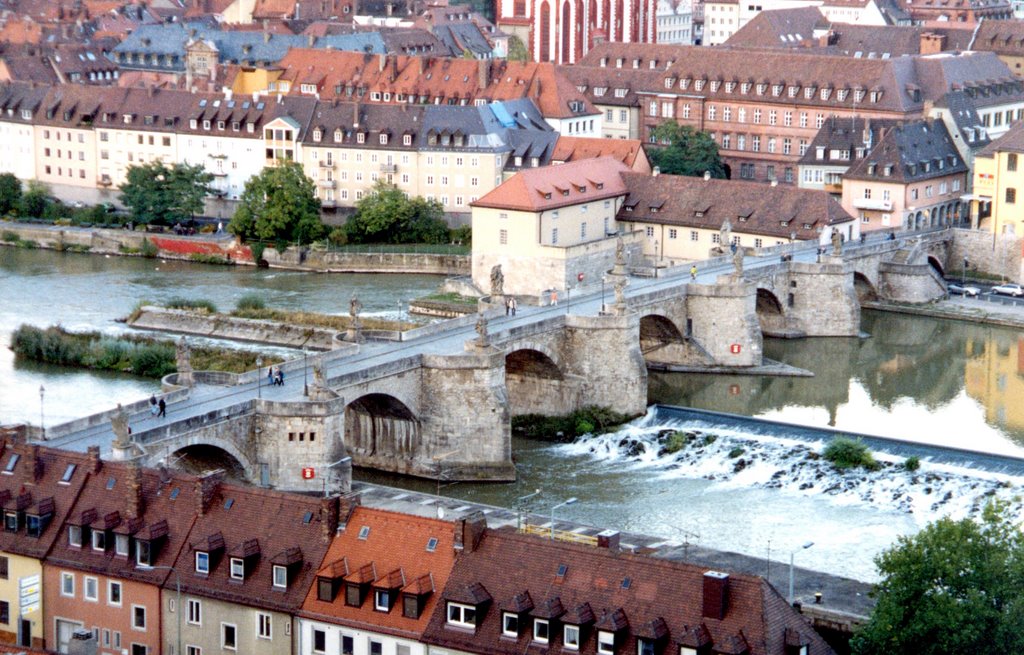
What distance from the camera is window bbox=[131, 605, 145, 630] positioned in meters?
49.6

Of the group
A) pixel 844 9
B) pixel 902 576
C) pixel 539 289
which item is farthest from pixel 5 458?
pixel 844 9

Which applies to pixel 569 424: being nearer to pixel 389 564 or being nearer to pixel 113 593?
pixel 113 593

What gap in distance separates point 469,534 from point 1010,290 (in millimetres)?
52829

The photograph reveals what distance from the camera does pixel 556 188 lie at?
92750 millimetres

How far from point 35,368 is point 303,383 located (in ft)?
65.7

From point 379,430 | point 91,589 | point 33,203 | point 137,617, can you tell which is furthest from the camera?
point 33,203

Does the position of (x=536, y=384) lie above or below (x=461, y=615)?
above

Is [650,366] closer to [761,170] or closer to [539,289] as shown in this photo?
[539,289]

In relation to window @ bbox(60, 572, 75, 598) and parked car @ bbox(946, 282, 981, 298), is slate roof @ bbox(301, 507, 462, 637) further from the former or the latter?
parked car @ bbox(946, 282, 981, 298)

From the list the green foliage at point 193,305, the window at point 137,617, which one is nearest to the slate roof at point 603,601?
the window at point 137,617

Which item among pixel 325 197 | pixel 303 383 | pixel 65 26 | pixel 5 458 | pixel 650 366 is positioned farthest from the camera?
pixel 65 26

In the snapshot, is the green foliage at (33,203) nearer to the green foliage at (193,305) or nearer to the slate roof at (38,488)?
the green foliage at (193,305)

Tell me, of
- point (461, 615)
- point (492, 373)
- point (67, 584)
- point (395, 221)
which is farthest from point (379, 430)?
point (395, 221)

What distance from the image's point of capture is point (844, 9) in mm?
150875
